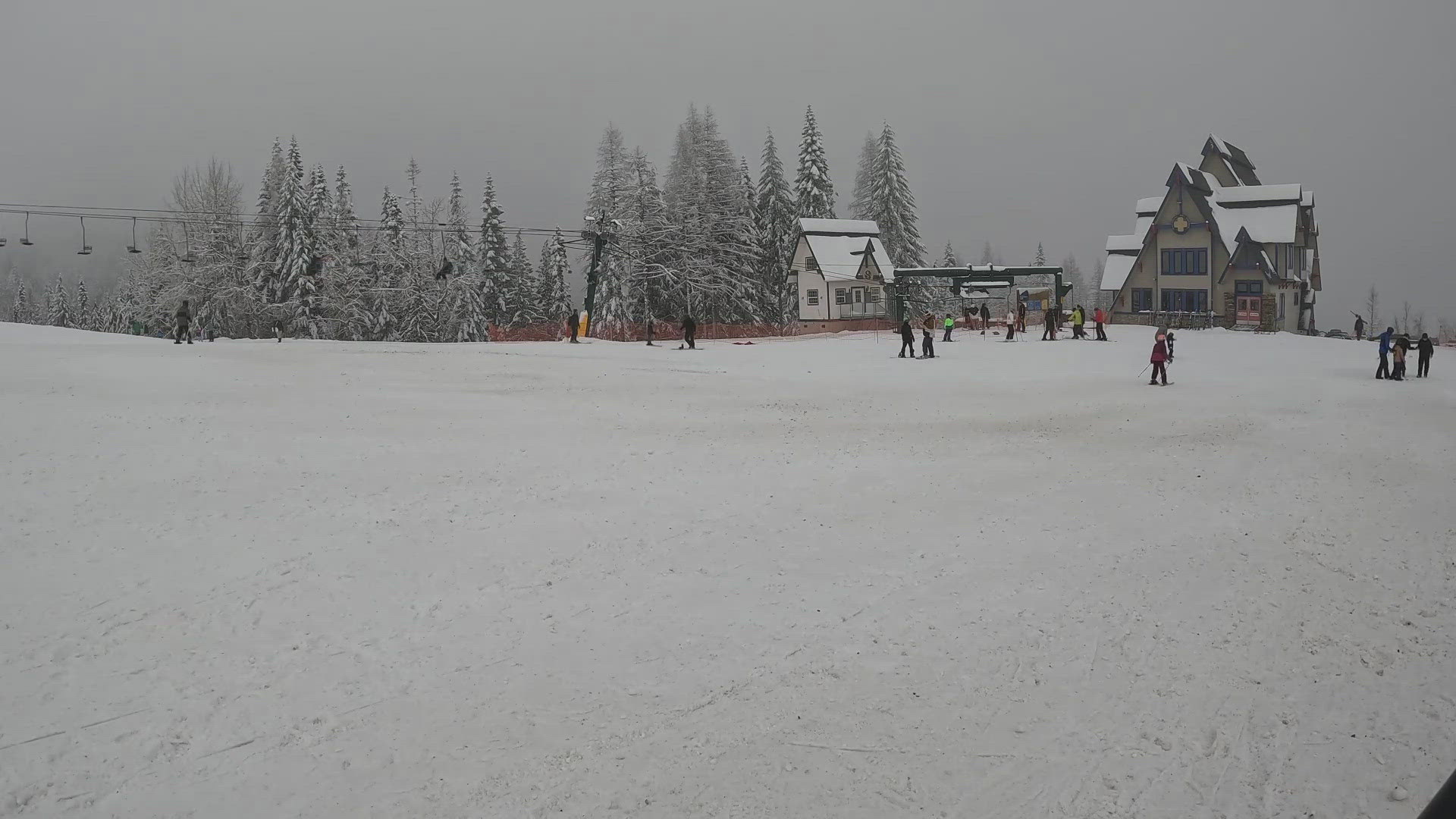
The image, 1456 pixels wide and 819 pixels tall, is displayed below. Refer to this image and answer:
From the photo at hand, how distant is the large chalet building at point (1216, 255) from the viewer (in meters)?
55.9

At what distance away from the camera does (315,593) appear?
891cm

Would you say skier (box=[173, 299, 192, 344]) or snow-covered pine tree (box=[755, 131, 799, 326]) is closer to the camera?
skier (box=[173, 299, 192, 344])

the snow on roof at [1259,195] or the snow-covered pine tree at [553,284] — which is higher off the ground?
the snow on roof at [1259,195]

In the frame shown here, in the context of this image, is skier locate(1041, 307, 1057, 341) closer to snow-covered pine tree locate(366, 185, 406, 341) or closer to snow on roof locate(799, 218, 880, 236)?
snow on roof locate(799, 218, 880, 236)

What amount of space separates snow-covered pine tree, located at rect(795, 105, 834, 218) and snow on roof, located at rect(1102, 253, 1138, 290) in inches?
843

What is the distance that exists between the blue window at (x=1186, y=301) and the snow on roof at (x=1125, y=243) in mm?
A: 4364

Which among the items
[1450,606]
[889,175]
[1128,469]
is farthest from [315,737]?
[889,175]

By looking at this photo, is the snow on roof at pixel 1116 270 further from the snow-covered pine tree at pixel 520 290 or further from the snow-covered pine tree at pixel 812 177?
the snow-covered pine tree at pixel 520 290

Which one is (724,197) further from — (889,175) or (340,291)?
(340,291)

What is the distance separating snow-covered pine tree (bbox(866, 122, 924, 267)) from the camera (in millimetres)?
70688

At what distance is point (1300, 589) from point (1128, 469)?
5.15m

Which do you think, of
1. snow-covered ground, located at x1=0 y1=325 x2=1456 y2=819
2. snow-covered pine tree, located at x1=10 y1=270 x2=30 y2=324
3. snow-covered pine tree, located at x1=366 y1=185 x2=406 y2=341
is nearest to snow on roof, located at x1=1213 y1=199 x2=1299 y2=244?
snow-covered ground, located at x1=0 y1=325 x2=1456 y2=819

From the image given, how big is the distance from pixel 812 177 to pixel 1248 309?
32368mm

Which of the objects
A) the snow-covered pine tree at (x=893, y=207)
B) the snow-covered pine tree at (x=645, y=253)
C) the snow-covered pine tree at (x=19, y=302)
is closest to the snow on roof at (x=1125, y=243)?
the snow-covered pine tree at (x=893, y=207)
